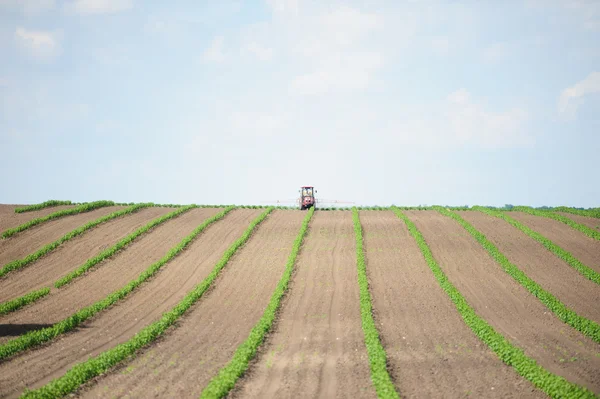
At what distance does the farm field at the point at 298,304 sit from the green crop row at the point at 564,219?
6.2 inches

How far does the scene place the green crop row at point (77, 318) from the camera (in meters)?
19.0

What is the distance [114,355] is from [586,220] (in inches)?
1650

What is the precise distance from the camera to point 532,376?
54.7ft

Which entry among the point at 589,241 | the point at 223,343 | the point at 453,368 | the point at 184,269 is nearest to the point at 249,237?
the point at 184,269

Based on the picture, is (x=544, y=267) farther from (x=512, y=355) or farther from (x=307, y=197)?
(x=307, y=197)

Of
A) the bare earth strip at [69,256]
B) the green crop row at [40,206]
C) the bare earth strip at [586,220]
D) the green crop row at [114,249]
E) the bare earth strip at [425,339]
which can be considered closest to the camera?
the bare earth strip at [425,339]

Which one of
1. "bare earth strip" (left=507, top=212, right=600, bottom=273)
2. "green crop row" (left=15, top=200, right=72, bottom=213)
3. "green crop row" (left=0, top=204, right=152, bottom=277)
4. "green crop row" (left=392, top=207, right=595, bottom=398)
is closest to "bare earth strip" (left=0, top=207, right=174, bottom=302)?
"green crop row" (left=0, top=204, right=152, bottom=277)

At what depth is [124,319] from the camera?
23.7 metres

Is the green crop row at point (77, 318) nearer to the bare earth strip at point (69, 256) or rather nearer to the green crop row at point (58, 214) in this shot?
the bare earth strip at point (69, 256)

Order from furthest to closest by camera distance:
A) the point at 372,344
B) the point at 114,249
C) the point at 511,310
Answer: the point at 114,249 < the point at 511,310 < the point at 372,344

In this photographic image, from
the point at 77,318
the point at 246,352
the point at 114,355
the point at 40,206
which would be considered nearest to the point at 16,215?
the point at 40,206

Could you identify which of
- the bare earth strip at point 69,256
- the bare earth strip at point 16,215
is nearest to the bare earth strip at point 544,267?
the bare earth strip at point 69,256

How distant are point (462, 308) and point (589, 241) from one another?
1899cm

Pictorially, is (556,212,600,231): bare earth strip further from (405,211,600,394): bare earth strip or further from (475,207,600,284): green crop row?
(405,211,600,394): bare earth strip
